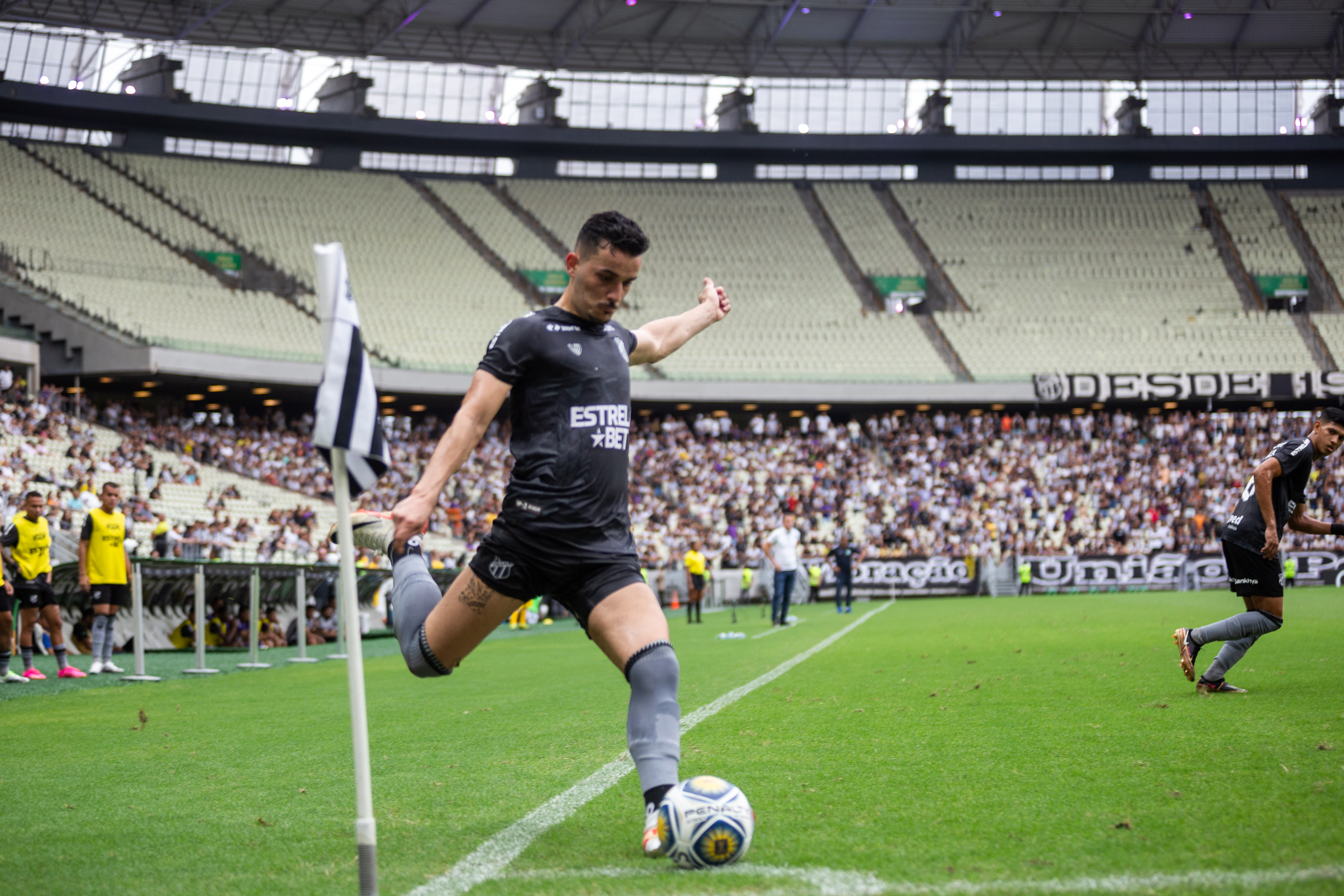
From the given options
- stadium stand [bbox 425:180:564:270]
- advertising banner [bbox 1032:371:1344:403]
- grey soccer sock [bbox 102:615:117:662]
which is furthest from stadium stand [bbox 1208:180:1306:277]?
grey soccer sock [bbox 102:615:117:662]

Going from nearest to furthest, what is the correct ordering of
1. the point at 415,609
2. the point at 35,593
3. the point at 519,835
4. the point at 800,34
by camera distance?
the point at 519,835 → the point at 415,609 → the point at 35,593 → the point at 800,34

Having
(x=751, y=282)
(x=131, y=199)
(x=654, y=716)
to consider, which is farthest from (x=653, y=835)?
(x=751, y=282)

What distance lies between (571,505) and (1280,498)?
576 cm

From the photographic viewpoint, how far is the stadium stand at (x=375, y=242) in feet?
133

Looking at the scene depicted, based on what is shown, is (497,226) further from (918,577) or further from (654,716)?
(654,716)

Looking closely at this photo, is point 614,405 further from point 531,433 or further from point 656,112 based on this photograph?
point 656,112

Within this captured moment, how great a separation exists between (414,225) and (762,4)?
16.0 meters

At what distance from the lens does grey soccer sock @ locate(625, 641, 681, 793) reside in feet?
11.9

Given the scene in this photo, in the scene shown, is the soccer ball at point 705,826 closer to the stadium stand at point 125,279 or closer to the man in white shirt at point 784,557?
the man in white shirt at point 784,557

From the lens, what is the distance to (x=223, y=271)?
39906 mm

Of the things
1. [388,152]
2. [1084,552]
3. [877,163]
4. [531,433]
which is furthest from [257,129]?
[531,433]

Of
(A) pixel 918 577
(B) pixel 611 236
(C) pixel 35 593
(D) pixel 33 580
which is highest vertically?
(B) pixel 611 236

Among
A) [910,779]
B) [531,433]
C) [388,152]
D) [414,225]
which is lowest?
[910,779]

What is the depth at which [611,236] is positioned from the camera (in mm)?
3859
